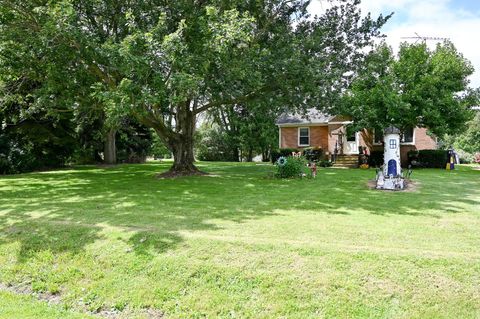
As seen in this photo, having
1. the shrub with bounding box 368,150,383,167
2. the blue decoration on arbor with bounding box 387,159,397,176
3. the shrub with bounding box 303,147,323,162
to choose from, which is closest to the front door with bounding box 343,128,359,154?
the shrub with bounding box 303,147,323,162

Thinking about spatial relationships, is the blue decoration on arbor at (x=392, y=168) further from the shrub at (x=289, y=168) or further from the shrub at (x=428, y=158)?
the shrub at (x=428, y=158)

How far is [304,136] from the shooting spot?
27.0 m

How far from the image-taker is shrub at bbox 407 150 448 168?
68.1 feet

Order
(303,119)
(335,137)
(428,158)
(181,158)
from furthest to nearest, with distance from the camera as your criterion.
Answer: (303,119)
(335,137)
(428,158)
(181,158)

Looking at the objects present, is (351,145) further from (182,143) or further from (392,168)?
(392,168)

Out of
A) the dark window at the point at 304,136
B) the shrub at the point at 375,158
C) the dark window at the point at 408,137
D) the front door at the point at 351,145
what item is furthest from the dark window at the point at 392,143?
the dark window at the point at 304,136

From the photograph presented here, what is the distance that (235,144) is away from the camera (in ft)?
114

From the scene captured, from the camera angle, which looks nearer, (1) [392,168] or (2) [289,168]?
→ (1) [392,168]

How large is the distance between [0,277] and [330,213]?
6.00 m

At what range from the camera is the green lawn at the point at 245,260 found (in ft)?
14.5

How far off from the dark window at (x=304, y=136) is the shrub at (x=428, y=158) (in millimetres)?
7388

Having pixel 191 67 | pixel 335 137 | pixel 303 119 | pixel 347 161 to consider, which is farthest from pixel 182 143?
pixel 335 137

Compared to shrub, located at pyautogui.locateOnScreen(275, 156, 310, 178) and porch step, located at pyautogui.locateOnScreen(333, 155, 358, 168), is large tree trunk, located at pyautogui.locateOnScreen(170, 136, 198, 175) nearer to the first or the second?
shrub, located at pyautogui.locateOnScreen(275, 156, 310, 178)

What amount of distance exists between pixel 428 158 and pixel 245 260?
1931 cm
